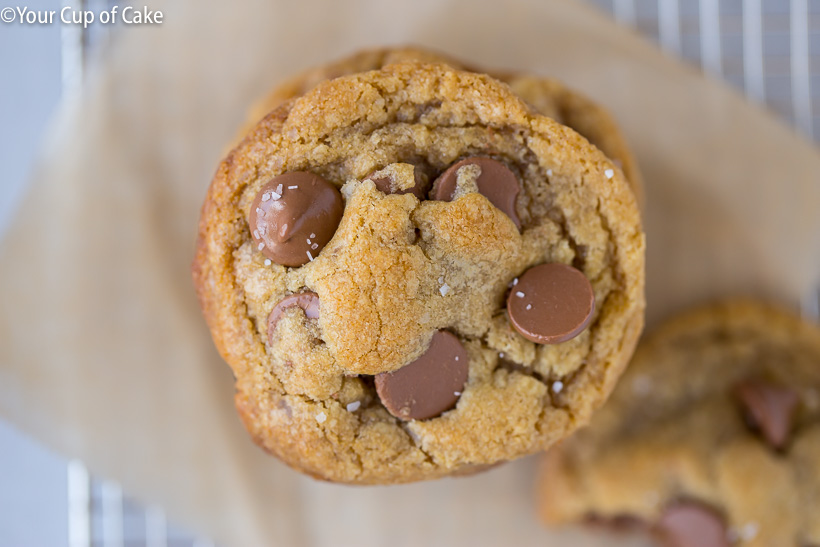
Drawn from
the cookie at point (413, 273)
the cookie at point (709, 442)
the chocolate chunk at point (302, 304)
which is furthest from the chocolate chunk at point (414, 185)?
the cookie at point (709, 442)

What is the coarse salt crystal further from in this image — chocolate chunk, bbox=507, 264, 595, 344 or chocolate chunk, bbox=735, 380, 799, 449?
chocolate chunk, bbox=507, 264, 595, 344

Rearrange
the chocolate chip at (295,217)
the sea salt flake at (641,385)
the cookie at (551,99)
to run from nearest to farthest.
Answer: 1. the chocolate chip at (295,217)
2. the cookie at (551,99)
3. the sea salt flake at (641,385)

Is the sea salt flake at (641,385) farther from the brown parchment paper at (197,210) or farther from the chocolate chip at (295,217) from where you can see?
the chocolate chip at (295,217)

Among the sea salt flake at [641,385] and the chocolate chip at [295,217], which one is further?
the sea salt flake at [641,385]

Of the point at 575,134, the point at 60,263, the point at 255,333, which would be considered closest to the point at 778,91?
the point at 575,134

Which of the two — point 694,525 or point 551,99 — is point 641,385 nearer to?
point 694,525

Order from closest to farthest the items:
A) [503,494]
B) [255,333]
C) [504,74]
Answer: [255,333], [504,74], [503,494]

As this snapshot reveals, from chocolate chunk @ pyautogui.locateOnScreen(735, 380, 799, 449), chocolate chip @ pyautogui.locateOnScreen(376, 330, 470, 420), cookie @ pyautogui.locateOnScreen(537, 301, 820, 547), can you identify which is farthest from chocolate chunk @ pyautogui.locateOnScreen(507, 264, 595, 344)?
chocolate chunk @ pyautogui.locateOnScreen(735, 380, 799, 449)

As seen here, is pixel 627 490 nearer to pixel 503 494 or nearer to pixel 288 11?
pixel 503 494
